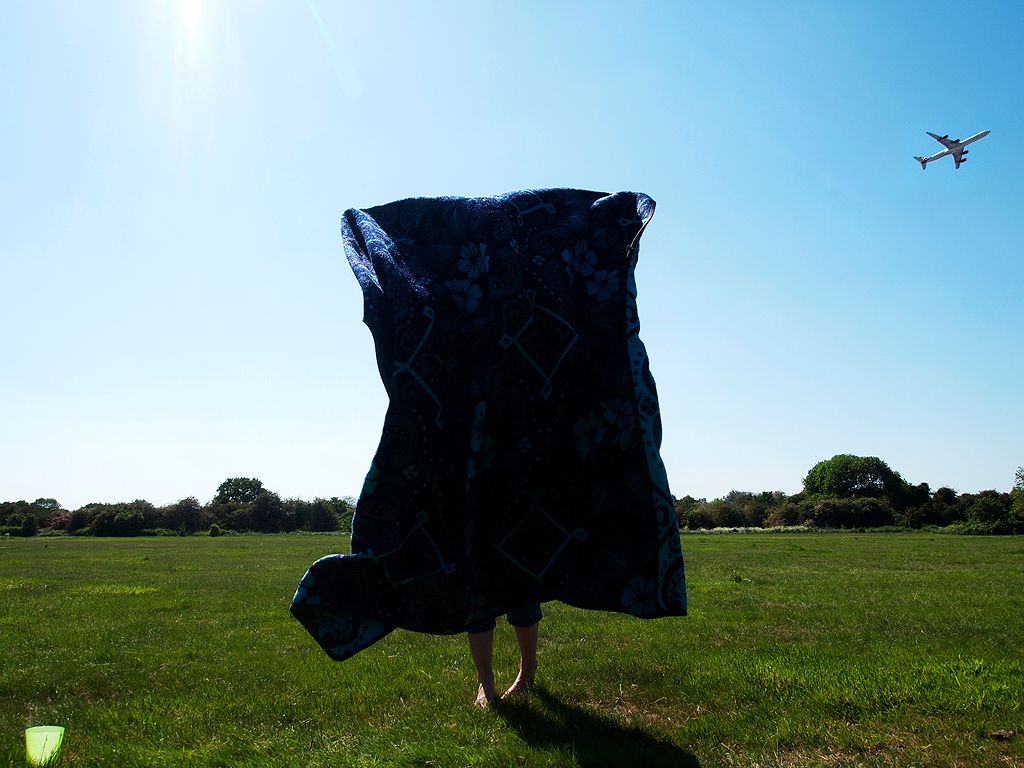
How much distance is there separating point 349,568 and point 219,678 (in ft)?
8.03

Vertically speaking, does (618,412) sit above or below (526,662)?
above

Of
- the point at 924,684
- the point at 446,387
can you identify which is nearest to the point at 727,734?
the point at 924,684

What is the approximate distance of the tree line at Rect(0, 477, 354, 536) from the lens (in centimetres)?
7388

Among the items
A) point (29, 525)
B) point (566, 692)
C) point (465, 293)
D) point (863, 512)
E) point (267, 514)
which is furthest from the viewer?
point (267, 514)

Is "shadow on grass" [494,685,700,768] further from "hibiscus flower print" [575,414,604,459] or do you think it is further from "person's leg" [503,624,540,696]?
"hibiscus flower print" [575,414,604,459]

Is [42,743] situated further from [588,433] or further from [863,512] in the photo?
[863,512]

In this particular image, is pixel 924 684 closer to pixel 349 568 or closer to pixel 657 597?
pixel 657 597

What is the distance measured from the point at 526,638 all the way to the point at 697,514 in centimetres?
6788

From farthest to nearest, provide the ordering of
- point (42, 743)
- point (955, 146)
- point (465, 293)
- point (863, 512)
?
point (863, 512), point (955, 146), point (465, 293), point (42, 743)

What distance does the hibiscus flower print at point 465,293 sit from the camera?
3707mm

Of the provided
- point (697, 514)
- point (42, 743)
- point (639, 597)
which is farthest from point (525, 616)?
A: point (697, 514)

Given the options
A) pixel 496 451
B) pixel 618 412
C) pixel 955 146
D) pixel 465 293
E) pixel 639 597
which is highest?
pixel 955 146

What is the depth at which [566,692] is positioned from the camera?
14.3 ft

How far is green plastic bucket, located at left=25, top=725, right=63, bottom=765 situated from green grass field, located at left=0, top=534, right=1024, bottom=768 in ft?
0.21
